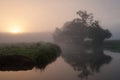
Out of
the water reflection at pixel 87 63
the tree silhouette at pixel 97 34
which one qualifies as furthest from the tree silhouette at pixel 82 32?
the water reflection at pixel 87 63

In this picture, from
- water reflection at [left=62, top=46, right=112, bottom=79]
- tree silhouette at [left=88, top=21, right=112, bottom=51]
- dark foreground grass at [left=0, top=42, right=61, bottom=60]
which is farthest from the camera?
tree silhouette at [left=88, top=21, right=112, bottom=51]

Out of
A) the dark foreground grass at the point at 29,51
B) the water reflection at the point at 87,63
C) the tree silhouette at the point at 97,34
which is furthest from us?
the tree silhouette at the point at 97,34

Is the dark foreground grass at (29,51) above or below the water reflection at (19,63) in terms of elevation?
above

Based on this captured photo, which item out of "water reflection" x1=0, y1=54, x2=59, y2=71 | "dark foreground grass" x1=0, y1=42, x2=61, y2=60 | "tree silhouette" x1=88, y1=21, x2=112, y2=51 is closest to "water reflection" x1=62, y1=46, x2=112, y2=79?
"dark foreground grass" x1=0, y1=42, x2=61, y2=60

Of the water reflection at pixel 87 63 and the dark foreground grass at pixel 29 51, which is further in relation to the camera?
the dark foreground grass at pixel 29 51

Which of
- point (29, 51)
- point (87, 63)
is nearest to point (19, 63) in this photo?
point (29, 51)

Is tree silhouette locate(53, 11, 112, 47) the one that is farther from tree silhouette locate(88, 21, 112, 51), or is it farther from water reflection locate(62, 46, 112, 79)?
water reflection locate(62, 46, 112, 79)

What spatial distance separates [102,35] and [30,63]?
1140 inches

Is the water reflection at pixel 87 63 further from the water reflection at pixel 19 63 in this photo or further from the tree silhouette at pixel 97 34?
the tree silhouette at pixel 97 34

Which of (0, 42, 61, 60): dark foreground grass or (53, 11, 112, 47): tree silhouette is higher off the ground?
(53, 11, 112, 47): tree silhouette

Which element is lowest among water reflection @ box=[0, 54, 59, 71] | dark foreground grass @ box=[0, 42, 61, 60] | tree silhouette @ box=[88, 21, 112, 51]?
water reflection @ box=[0, 54, 59, 71]

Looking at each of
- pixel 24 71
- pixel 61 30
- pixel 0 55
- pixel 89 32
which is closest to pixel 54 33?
pixel 61 30

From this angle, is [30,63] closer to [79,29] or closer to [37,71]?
[37,71]

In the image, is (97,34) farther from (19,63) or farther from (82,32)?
(19,63)
